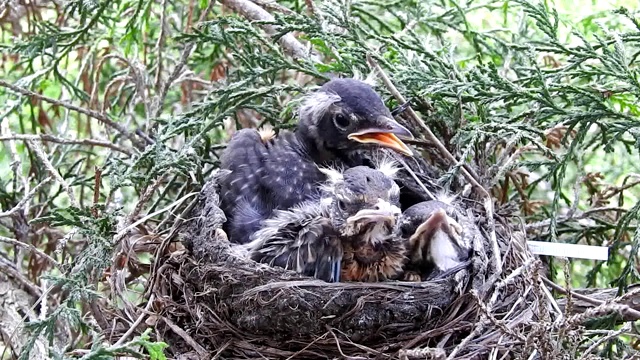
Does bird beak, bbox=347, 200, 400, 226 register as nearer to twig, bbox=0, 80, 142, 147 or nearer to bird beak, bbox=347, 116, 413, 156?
bird beak, bbox=347, 116, 413, 156

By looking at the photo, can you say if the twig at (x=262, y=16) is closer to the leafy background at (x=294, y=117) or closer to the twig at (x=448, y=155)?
the leafy background at (x=294, y=117)

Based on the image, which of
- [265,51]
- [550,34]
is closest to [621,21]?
[550,34]

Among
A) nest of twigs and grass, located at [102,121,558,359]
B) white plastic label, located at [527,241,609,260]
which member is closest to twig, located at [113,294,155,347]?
nest of twigs and grass, located at [102,121,558,359]

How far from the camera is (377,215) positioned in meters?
1.99

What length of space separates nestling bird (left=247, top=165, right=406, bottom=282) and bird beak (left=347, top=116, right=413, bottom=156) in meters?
0.12

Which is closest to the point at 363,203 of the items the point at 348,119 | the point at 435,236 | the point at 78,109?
the point at 435,236

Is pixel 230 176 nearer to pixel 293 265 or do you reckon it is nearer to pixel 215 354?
pixel 293 265

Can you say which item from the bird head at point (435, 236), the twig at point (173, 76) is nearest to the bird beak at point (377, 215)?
the bird head at point (435, 236)

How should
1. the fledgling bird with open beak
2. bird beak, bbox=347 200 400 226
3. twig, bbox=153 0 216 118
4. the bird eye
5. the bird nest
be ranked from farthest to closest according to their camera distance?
twig, bbox=153 0 216 118
the bird eye
the fledgling bird with open beak
bird beak, bbox=347 200 400 226
the bird nest

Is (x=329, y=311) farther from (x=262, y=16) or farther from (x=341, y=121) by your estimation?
(x=262, y=16)

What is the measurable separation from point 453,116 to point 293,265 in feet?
2.04

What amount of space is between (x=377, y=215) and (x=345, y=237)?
0.39 feet

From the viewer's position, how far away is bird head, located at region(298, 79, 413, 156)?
2.24 metres

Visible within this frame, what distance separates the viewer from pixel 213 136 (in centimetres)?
326
